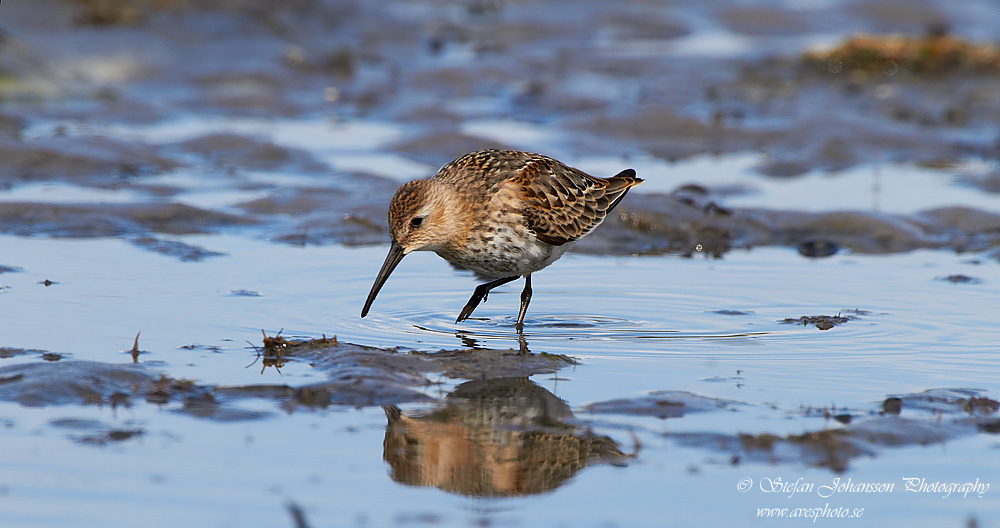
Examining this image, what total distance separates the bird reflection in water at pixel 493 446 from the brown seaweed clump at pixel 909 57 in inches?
572

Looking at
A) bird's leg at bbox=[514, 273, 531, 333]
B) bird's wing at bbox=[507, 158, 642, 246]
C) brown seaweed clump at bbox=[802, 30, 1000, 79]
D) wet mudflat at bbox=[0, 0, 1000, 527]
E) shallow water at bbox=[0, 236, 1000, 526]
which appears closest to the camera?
shallow water at bbox=[0, 236, 1000, 526]

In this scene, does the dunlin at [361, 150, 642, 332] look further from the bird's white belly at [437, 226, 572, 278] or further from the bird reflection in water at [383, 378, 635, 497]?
the bird reflection in water at [383, 378, 635, 497]

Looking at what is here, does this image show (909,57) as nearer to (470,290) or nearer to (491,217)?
(470,290)

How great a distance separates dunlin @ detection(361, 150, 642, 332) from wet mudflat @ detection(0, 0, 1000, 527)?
16.1 inches

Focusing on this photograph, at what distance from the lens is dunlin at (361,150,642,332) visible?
7.91 meters

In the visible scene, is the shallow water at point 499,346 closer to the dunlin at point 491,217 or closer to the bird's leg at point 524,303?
the bird's leg at point 524,303

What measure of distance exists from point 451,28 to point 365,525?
17915mm

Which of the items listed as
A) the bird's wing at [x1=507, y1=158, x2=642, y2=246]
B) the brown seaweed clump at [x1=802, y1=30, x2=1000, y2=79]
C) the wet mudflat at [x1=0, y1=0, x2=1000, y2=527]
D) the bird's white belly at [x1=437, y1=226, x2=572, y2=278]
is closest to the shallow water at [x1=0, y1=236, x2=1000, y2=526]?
the wet mudflat at [x1=0, y1=0, x2=1000, y2=527]

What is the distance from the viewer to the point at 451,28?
21750 mm

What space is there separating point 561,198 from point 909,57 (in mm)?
12347

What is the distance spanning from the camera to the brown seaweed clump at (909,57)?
61.9ft

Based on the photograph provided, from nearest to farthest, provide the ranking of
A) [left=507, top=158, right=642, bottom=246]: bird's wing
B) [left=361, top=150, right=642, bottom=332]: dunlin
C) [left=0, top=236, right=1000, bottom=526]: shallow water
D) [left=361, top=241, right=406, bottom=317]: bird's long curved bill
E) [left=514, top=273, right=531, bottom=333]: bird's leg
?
[left=0, top=236, right=1000, bottom=526]: shallow water < [left=361, top=241, right=406, bottom=317]: bird's long curved bill < [left=361, top=150, right=642, bottom=332]: dunlin < [left=514, top=273, right=531, bottom=333]: bird's leg < [left=507, top=158, right=642, bottom=246]: bird's wing

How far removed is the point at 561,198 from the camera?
880 cm

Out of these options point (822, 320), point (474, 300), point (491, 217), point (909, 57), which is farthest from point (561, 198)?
point (909, 57)
